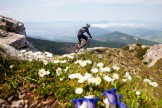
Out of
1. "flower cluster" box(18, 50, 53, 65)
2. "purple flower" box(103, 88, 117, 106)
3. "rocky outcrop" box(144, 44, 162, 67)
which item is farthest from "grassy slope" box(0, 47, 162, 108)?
"rocky outcrop" box(144, 44, 162, 67)

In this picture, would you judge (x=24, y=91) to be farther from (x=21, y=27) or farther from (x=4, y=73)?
(x=21, y=27)

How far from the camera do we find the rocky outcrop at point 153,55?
7956 cm

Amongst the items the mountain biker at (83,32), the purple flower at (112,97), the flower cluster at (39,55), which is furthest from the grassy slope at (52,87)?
the mountain biker at (83,32)

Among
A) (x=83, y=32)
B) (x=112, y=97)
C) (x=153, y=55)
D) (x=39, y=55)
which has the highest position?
(x=112, y=97)

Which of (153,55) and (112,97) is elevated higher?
(112,97)

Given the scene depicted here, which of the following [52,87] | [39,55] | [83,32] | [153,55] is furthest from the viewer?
[153,55]

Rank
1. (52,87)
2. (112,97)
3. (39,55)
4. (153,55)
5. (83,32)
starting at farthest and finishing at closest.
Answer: (153,55)
(83,32)
(39,55)
(52,87)
(112,97)

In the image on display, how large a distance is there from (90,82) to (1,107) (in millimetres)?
2163

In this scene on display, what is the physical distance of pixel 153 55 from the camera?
275ft

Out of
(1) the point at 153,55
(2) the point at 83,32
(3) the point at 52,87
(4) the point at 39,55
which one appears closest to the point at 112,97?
(3) the point at 52,87

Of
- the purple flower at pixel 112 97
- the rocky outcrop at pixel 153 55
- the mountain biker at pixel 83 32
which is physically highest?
the purple flower at pixel 112 97

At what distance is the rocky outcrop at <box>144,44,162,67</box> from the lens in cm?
7956

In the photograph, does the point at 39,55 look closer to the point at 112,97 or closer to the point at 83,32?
the point at 112,97

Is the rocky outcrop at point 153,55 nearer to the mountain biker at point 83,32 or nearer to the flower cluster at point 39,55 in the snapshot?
the mountain biker at point 83,32
